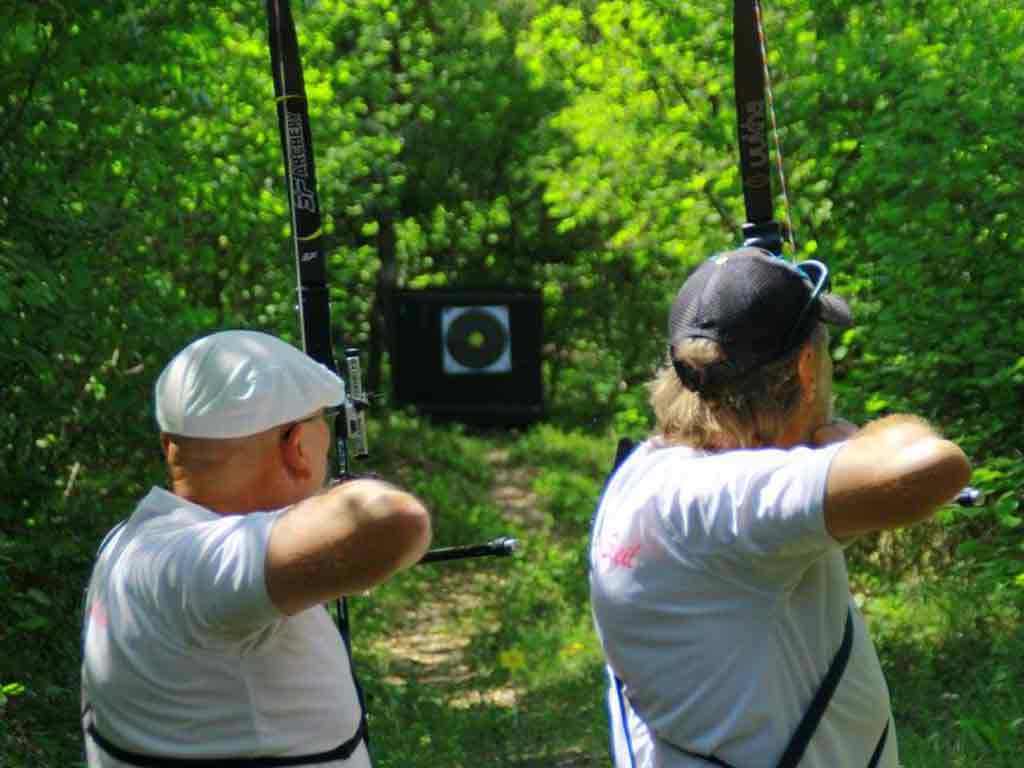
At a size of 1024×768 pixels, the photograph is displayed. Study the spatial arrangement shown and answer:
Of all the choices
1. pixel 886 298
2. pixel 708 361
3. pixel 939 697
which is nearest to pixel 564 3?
pixel 886 298

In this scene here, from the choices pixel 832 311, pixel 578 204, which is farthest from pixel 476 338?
pixel 832 311

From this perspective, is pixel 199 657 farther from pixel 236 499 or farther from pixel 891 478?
pixel 891 478

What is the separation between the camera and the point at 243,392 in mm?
2197

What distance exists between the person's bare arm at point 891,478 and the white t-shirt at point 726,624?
0.12m

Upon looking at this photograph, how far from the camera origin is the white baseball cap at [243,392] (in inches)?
86.4

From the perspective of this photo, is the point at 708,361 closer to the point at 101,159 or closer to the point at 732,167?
the point at 101,159

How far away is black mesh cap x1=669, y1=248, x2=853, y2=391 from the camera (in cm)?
225

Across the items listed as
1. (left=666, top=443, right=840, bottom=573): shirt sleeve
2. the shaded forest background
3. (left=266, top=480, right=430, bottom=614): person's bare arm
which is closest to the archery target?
the shaded forest background

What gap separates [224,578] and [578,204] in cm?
741

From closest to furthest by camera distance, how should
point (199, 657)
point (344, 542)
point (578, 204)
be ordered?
point (344, 542)
point (199, 657)
point (578, 204)

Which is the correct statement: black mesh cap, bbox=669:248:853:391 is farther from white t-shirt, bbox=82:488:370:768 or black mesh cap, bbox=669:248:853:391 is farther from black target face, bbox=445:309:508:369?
black target face, bbox=445:309:508:369

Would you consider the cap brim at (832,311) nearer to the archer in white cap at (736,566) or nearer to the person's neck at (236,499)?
the archer in white cap at (736,566)

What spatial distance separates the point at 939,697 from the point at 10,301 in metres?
3.61

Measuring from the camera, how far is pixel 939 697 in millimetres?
6410
